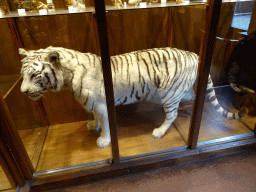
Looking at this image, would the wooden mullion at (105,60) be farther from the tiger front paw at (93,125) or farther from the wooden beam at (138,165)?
the tiger front paw at (93,125)

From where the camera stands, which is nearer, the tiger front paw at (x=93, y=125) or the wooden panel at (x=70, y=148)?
the wooden panel at (x=70, y=148)

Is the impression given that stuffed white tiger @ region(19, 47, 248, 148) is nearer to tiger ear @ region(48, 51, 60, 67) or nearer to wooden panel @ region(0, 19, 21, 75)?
tiger ear @ region(48, 51, 60, 67)

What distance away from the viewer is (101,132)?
60.2 inches

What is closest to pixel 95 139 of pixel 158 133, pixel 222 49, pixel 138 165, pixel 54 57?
pixel 138 165

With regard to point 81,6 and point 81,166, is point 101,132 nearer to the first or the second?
point 81,166

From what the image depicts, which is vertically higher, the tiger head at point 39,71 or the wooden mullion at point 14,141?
the tiger head at point 39,71

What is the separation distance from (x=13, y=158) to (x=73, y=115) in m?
0.65

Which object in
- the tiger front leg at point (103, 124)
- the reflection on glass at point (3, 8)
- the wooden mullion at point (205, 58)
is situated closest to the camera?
the wooden mullion at point (205, 58)

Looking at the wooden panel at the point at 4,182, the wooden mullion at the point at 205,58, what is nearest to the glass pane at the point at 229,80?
the wooden mullion at the point at 205,58

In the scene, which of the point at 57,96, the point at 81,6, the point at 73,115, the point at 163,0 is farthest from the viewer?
the point at 73,115

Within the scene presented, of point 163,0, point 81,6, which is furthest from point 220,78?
point 81,6

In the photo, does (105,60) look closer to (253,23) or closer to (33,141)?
(33,141)

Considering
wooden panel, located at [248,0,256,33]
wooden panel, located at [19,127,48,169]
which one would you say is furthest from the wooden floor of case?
wooden panel, located at [248,0,256,33]

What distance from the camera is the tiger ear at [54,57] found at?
1083mm
